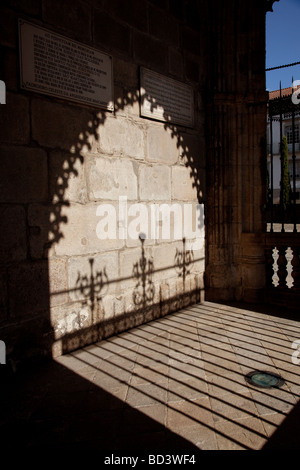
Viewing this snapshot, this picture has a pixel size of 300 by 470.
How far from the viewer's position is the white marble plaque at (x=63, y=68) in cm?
286

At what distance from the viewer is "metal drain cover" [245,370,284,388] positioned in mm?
2588

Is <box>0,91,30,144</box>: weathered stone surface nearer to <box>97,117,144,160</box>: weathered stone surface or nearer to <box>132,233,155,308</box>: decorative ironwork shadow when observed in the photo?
<box>97,117,144,160</box>: weathered stone surface

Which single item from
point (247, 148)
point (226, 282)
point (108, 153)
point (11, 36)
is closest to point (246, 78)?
point (247, 148)

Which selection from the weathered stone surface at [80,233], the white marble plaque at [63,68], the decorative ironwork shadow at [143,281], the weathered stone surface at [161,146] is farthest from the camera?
the weathered stone surface at [161,146]

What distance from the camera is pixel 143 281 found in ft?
13.3

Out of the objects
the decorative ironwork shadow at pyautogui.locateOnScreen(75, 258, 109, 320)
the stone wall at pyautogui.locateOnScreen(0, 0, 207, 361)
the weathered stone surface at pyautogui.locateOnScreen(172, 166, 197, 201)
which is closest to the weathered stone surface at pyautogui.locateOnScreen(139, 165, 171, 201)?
the stone wall at pyautogui.locateOnScreen(0, 0, 207, 361)

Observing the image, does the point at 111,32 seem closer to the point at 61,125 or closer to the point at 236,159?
the point at 61,125

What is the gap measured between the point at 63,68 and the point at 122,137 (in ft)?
3.01

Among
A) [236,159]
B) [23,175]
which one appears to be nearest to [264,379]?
[23,175]

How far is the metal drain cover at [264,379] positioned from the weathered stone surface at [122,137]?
2555 mm

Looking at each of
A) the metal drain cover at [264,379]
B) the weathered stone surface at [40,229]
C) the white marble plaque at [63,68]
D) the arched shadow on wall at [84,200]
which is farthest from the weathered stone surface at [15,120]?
→ the metal drain cover at [264,379]

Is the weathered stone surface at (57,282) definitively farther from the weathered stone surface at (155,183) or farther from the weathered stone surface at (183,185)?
the weathered stone surface at (183,185)

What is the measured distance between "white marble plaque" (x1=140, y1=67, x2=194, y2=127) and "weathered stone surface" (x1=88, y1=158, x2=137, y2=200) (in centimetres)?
74
